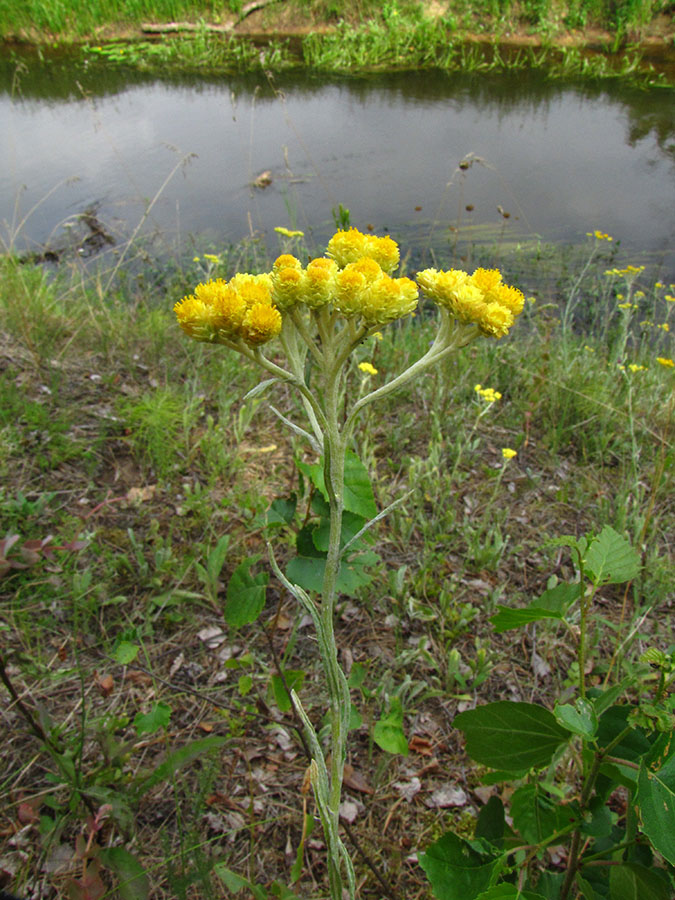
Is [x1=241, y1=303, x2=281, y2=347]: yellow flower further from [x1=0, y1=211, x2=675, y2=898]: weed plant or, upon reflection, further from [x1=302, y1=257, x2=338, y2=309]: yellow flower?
[x1=0, y1=211, x2=675, y2=898]: weed plant

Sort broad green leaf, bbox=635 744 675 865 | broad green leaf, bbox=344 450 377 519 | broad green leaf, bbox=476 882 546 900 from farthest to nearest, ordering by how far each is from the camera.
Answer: broad green leaf, bbox=344 450 377 519, broad green leaf, bbox=476 882 546 900, broad green leaf, bbox=635 744 675 865

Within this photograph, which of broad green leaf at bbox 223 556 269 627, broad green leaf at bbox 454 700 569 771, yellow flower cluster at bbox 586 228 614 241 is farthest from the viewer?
yellow flower cluster at bbox 586 228 614 241

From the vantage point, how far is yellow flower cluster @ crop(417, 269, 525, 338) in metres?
0.79

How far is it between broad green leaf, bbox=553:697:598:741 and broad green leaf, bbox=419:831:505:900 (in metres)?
0.29

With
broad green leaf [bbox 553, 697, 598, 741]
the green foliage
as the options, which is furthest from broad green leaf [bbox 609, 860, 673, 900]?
broad green leaf [bbox 553, 697, 598, 741]

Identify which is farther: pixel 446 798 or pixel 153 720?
pixel 446 798

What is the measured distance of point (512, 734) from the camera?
843mm

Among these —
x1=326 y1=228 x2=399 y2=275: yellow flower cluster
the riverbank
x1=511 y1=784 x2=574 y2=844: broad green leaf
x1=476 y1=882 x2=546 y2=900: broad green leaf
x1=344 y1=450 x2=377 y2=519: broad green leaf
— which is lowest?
x1=511 y1=784 x2=574 y2=844: broad green leaf

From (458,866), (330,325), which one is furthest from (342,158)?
(458,866)

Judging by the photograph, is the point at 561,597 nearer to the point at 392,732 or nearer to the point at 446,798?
the point at 392,732

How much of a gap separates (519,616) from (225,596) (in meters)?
1.16

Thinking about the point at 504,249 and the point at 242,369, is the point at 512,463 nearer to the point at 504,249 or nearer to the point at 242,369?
the point at 242,369

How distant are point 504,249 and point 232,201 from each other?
113 inches

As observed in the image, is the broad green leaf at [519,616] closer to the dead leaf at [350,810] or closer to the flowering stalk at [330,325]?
→ the flowering stalk at [330,325]
